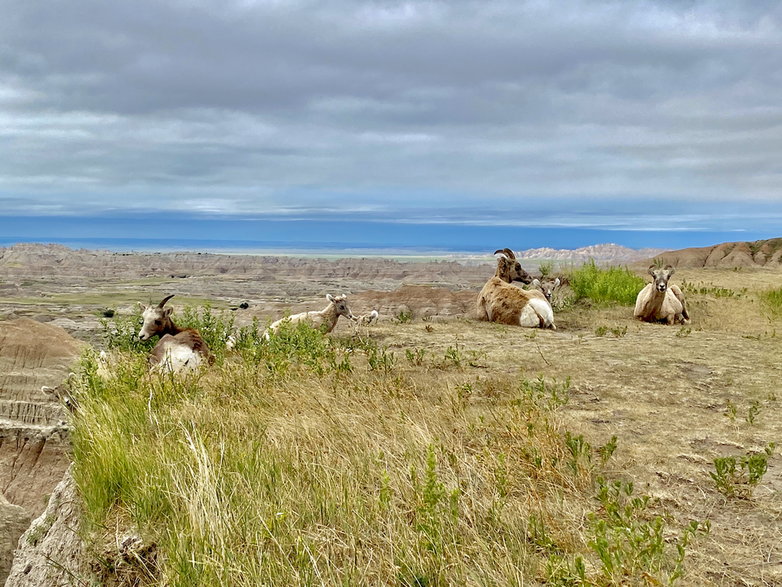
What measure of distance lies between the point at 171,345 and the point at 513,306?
29.5ft

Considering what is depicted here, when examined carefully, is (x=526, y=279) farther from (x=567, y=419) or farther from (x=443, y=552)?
(x=443, y=552)

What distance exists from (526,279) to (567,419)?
13.1 metres

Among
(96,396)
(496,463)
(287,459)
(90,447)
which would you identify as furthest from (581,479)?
(96,396)

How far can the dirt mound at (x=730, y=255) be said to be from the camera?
67.6 m

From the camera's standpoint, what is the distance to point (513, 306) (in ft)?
52.9

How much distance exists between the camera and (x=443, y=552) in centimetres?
392

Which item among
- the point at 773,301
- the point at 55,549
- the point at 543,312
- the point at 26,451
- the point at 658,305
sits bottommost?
the point at 55,549

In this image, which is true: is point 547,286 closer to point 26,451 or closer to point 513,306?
point 513,306

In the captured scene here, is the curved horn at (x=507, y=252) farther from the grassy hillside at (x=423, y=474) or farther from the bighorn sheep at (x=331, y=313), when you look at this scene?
the grassy hillside at (x=423, y=474)

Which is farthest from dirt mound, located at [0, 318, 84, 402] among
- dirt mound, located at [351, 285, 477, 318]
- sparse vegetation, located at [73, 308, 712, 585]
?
dirt mound, located at [351, 285, 477, 318]

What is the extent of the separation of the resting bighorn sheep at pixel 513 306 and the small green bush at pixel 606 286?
12.9 feet

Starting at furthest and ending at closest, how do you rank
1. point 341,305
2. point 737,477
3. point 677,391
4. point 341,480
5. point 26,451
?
1. point 341,305
2. point 677,391
3. point 26,451
4. point 737,477
5. point 341,480

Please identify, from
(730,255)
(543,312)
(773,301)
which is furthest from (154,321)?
(730,255)

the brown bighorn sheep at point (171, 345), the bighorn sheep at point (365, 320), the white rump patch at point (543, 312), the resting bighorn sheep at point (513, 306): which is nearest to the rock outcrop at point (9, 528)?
the brown bighorn sheep at point (171, 345)
